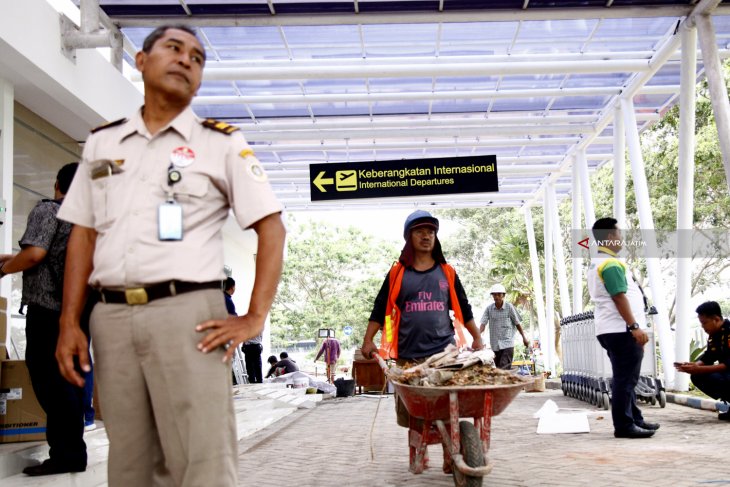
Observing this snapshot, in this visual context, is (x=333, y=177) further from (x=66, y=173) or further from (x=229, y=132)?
(x=229, y=132)

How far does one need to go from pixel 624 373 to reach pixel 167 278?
5948mm

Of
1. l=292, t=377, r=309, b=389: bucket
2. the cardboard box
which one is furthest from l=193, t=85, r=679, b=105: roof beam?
the cardboard box

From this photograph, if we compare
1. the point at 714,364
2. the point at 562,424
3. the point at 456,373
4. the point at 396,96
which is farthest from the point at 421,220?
the point at 396,96

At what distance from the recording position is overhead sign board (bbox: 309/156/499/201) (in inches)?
545

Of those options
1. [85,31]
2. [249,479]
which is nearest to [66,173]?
[249,479]

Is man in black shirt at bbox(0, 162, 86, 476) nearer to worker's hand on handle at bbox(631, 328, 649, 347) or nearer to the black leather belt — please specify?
the black leather belt

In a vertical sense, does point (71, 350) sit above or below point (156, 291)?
below

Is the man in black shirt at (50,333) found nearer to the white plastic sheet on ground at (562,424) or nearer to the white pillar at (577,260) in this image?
the white plastic sheet on ground at (562,424)

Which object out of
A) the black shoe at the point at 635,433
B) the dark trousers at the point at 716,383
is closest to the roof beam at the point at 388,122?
the dark trousers at the point at 716,383

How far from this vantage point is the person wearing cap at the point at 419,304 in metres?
5.86

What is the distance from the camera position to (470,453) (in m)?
4.85

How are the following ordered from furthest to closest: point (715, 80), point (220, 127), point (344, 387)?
point (344, 387), point (715, 80), point (220, 127)

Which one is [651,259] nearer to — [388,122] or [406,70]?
[406,70]

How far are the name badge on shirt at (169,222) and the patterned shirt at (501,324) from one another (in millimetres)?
11443
